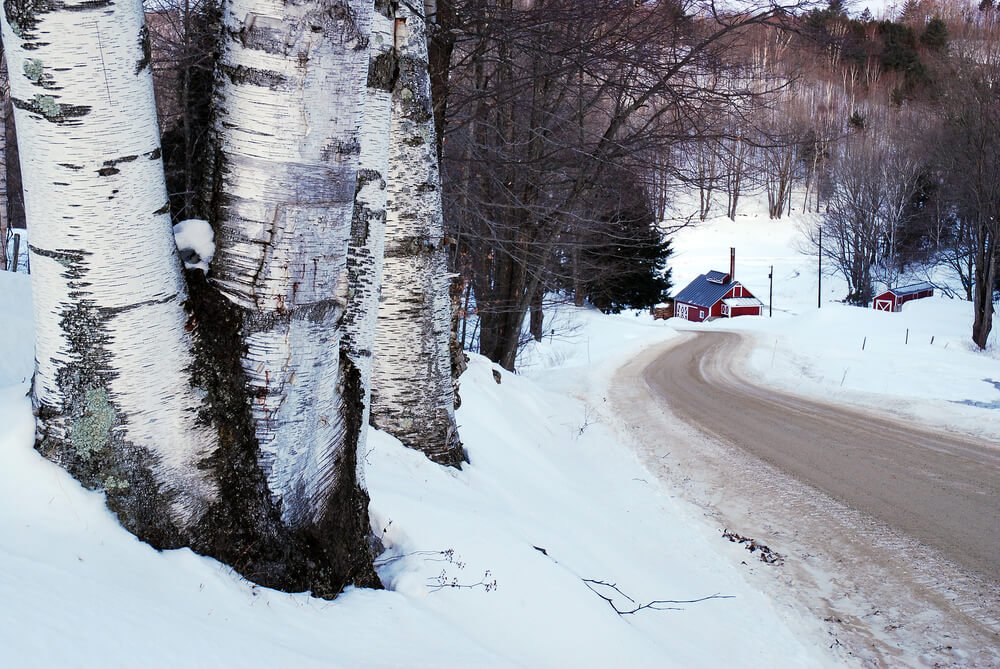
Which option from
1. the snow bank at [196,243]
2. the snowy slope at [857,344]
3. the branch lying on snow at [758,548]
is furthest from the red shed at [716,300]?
the snow bank at [196,243]

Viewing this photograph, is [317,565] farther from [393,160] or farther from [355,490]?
[393,160]

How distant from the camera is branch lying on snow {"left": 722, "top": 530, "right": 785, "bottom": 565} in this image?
6.38m

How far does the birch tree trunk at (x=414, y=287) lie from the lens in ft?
15.6

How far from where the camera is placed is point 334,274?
8.93 feet

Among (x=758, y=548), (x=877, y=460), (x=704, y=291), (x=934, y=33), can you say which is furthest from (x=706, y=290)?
(x=758, y=548)

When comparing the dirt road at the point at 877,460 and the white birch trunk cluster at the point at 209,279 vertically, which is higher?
the white birch trunk cluster at the point at 209,279

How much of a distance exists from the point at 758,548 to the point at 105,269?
5.76 meters

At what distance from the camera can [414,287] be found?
4.95 meters

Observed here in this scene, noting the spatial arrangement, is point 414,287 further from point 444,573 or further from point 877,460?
point 877,460

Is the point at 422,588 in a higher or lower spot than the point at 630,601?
higher

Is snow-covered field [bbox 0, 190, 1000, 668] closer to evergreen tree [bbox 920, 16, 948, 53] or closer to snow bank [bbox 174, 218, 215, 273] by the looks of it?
snow bank [bbox 174, 218, 215, 273]

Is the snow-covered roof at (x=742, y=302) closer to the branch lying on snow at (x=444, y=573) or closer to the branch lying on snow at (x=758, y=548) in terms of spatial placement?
the branch lying on snow at (x=758, y=548)

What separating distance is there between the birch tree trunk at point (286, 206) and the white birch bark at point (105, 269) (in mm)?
197

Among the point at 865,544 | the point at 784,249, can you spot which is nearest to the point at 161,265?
the point at 865,544
